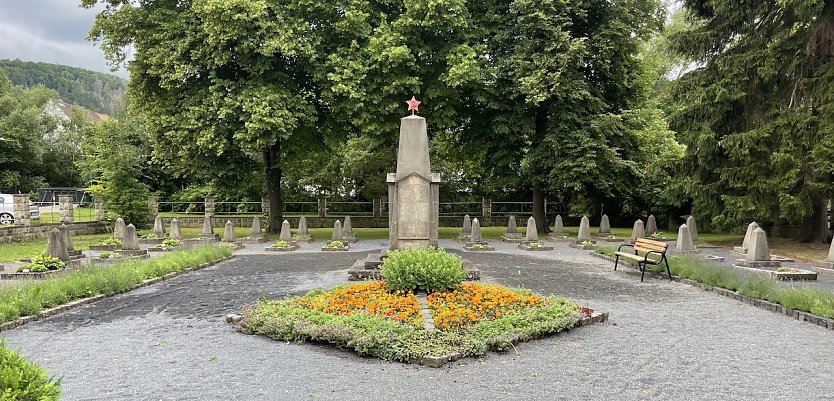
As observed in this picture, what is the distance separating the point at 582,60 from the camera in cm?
2300

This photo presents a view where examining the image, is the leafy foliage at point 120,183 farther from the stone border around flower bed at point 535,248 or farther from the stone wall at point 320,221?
the stone border around flower bed at point 535,248

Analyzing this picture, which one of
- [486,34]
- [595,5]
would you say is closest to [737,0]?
[595,5]

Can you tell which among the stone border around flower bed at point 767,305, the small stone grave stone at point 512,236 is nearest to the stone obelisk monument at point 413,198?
the stone border around flower bed at point 767,305

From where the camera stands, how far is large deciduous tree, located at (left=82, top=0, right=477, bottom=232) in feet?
67.3

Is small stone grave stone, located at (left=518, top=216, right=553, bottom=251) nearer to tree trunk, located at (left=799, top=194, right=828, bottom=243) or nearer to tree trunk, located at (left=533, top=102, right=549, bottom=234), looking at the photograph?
tree trunk, located at (left=533, top=102, right=549, bottom=234)

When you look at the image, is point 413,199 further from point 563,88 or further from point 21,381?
point 563,88

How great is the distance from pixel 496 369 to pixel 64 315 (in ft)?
23.6

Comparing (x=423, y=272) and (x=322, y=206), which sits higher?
(x=322, y=206)

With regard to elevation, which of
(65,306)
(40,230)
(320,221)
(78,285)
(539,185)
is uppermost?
(539,185)

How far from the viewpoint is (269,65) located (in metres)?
21.4

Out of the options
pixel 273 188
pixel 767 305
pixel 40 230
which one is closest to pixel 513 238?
pixel 273 188

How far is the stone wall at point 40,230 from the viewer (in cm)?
2167

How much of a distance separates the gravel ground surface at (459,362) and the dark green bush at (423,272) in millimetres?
2104

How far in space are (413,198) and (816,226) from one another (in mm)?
16257
